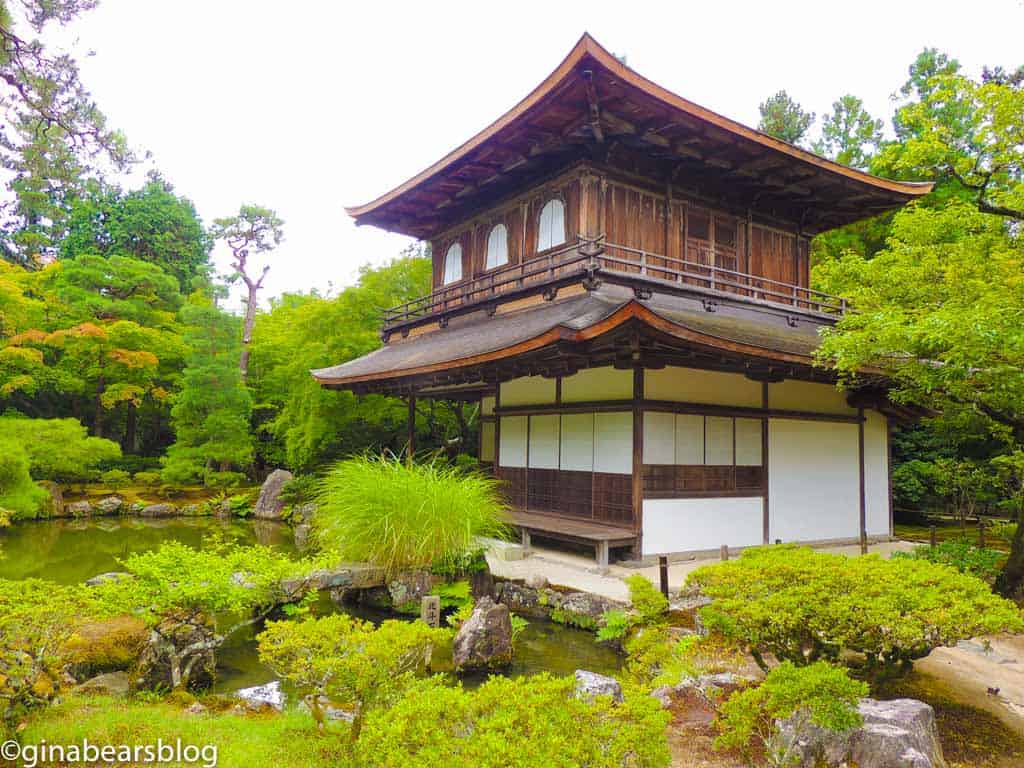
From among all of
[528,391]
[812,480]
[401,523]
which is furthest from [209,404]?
[812,480]

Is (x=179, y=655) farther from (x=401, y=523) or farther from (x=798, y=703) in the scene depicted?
(x=798, y=703)

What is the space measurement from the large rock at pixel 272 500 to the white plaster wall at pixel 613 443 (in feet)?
36.5

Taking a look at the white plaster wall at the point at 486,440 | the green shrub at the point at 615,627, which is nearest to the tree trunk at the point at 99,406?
the white plaster wall at the point at 486,440

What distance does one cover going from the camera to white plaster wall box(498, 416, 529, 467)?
1162cm

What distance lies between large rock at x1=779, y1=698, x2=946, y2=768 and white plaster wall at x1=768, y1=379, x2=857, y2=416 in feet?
25.0

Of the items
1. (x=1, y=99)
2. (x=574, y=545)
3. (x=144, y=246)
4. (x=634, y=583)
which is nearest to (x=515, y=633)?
(x=634, y=583)

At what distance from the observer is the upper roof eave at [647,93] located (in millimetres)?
8738

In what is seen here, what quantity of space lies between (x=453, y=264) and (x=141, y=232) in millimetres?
21904

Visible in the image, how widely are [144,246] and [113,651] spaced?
1144 inches

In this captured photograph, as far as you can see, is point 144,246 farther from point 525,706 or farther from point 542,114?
point 525,706

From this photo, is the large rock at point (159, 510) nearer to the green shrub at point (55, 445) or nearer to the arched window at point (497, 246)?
the green shrub at point (55, 445)

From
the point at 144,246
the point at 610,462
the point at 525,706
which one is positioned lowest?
the point at 525,706

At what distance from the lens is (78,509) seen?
17.0m

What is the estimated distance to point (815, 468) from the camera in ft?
36.6
